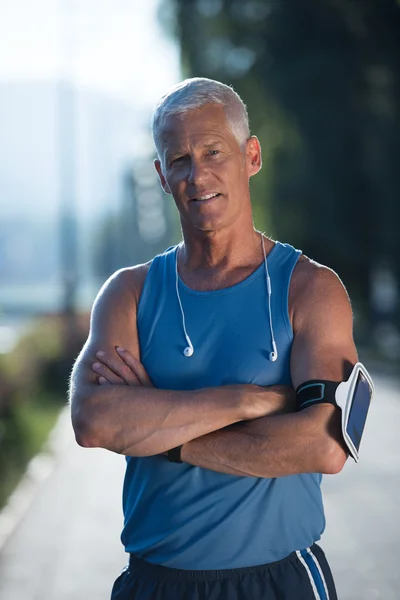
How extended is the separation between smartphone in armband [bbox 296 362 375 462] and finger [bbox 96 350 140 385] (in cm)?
49

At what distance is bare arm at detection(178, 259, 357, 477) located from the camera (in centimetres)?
315

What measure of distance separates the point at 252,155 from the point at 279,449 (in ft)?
2.99

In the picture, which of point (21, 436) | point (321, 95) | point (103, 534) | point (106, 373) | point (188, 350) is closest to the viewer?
point (188, 350)

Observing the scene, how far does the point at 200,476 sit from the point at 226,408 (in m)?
0.22

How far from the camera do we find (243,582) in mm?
3145

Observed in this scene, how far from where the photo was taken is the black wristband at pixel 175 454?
318 centimetres

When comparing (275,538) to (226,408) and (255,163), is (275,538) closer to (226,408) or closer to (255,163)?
(226,408)

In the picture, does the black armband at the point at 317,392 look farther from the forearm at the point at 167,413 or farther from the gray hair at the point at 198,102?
the gray hair at the point at 198,102

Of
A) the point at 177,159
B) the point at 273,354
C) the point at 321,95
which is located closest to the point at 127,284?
the point at 177,159

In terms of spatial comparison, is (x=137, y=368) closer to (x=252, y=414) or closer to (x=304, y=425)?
(x=252, y=414)

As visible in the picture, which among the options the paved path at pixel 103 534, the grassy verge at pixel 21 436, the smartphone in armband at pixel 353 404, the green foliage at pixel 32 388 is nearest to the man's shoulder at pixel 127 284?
the smartphone in armband at pixel 353 404

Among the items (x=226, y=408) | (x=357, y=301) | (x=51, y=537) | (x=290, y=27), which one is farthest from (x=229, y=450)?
(x=357, y=301)

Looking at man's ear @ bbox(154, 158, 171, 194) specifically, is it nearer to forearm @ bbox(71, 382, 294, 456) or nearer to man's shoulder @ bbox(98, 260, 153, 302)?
man's shoulder @ bbox(98, 260, 153, 302)

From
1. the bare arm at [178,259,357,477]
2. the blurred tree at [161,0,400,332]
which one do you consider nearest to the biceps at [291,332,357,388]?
the bare arm at [178,259,357,477]
